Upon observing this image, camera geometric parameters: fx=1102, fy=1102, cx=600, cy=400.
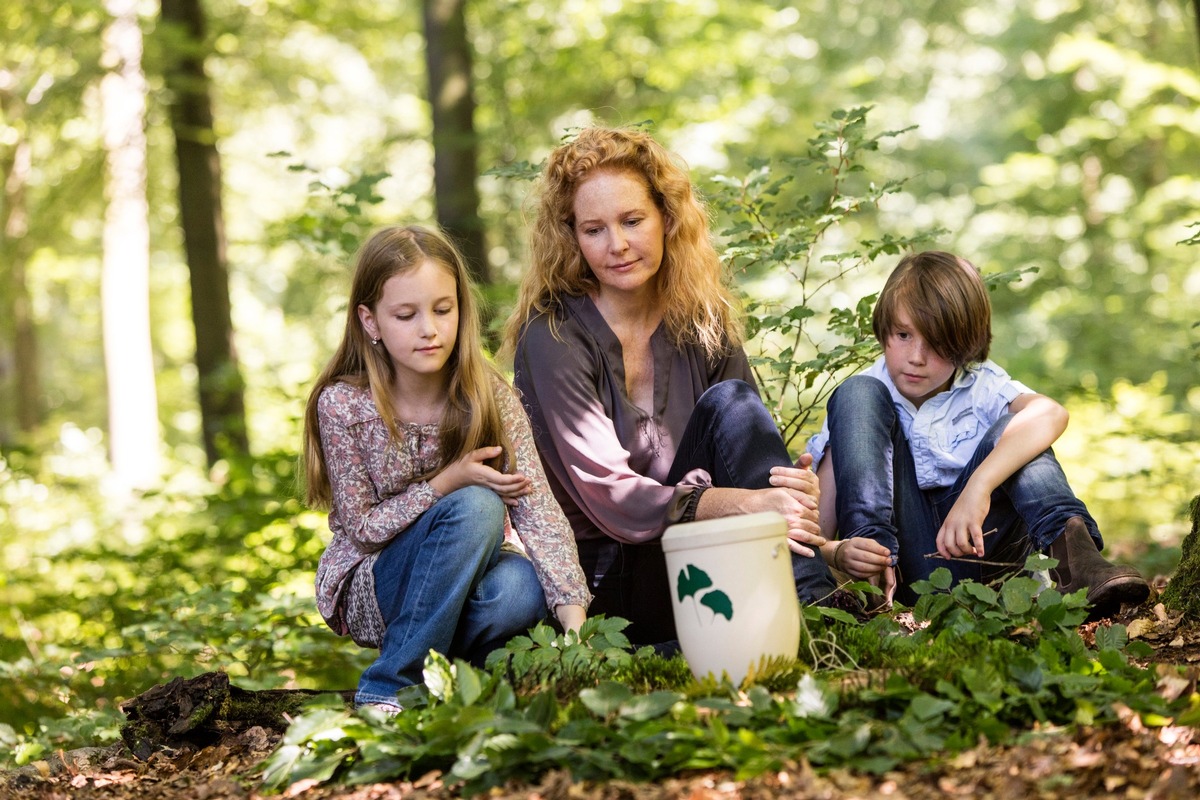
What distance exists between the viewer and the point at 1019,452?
2848mm

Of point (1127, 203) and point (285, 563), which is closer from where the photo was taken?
point (285, 563)

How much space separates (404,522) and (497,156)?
7.80 meters

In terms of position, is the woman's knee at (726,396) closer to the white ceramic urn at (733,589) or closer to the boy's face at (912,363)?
the boy's face at (912,363)

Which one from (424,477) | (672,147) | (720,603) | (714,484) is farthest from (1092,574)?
(672,147)

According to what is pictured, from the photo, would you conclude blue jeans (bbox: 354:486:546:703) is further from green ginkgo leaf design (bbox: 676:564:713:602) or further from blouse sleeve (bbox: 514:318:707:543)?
green ginkgo leaf design (bbox: 676:564:713:602)

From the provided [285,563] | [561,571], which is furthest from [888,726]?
[285,563]

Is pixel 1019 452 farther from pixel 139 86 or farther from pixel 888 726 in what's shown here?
pixel 139 86

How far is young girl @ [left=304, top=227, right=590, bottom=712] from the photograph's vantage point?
2.65m

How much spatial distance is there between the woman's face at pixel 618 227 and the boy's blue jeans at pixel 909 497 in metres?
0.67

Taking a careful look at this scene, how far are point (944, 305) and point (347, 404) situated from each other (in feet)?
5.42

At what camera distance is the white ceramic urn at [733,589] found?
2115mm

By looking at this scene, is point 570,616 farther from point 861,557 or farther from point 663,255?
point 663,255

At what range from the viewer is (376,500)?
284 cm

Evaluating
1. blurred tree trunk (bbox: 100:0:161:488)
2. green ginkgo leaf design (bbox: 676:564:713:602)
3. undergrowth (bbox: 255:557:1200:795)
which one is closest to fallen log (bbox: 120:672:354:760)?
undergrowth (bbox: 255:557:1200:795)
